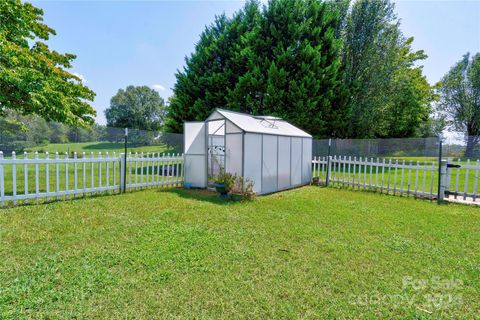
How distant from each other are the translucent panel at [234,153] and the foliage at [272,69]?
6751mm

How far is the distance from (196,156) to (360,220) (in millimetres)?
5535

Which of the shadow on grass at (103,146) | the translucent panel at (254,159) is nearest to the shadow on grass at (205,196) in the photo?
the translucent panel at (254,159)

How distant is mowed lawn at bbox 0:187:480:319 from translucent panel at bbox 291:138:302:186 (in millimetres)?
3545

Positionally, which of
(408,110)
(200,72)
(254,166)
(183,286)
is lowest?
(183,286)

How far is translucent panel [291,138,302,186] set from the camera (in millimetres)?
8766

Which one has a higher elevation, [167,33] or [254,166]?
[167,33]

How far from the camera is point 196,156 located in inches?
331

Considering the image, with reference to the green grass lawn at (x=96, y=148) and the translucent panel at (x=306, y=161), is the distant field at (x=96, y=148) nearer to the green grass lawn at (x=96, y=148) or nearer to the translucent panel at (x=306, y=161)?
the green grass lawn at (x=96, y=148)

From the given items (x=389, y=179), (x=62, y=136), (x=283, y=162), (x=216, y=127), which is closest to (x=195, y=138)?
(x=216, y=127)

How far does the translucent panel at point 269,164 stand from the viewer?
7.56m

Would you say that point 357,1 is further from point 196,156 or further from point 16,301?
point 16,301

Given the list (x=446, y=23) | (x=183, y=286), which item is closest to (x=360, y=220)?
(x=183, y=286)

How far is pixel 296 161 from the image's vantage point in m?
8.95

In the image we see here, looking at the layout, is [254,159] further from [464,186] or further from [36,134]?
[36,134]
